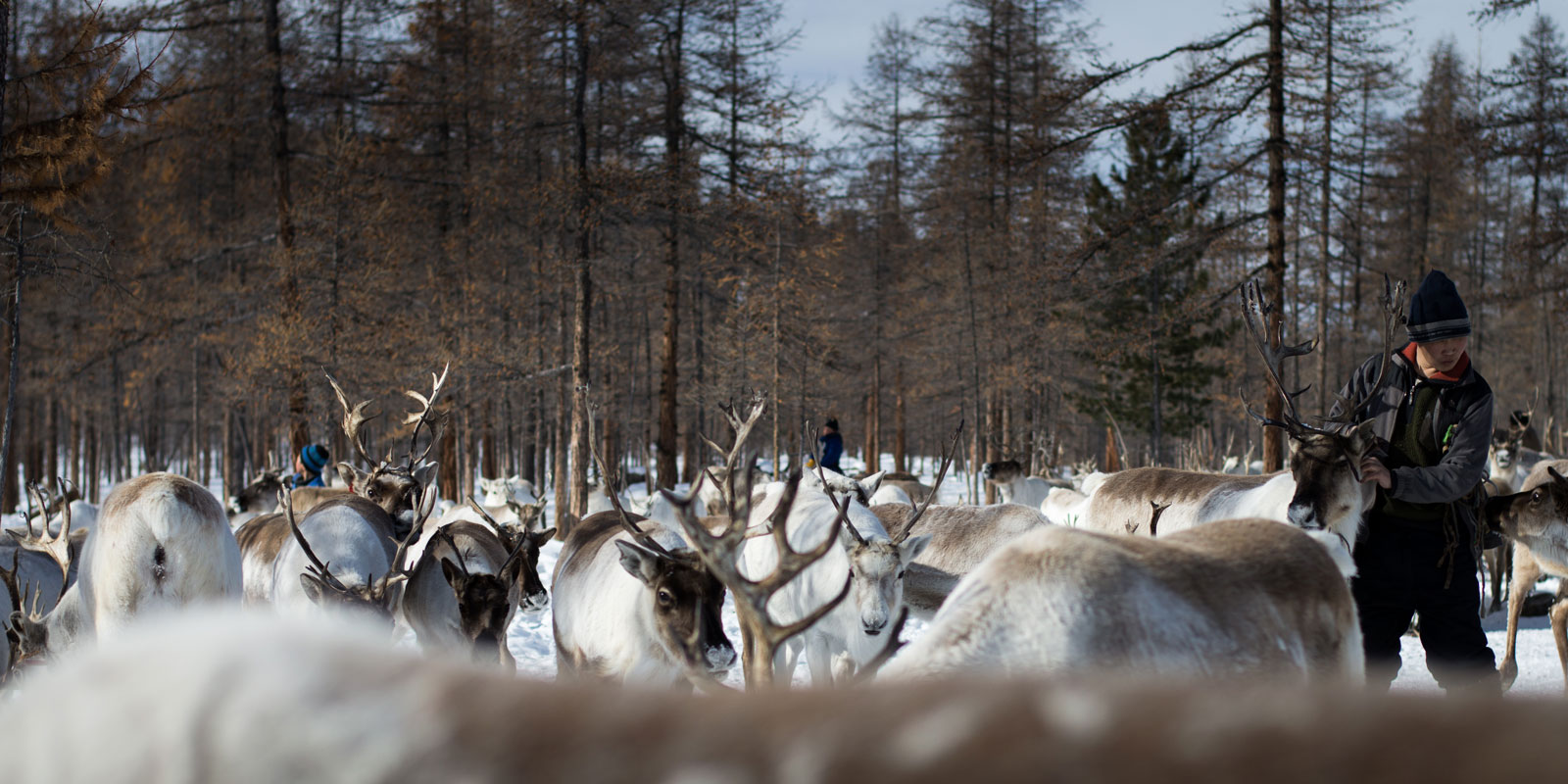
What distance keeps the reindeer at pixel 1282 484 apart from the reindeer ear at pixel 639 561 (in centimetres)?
284

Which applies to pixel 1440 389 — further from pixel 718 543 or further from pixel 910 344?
pixel 910 344

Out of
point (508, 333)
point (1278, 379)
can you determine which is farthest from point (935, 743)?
point (508, 333)

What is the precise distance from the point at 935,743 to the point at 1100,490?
9417mm

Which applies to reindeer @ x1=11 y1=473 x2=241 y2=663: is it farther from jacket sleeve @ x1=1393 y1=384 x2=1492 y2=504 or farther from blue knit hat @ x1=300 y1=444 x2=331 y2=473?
blue knit hat @ x1=300 y1=444 x2=331 y2=473

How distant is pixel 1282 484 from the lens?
6.47 metres

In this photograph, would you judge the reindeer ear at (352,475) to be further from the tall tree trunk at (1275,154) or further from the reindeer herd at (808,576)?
the tall tree trunk at (1275,154)

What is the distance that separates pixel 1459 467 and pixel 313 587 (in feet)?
20.0

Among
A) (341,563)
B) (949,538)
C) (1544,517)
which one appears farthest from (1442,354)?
(341,563)

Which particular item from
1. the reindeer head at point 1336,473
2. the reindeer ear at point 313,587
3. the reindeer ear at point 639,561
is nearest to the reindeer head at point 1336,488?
the reindeer head at point 1336,473

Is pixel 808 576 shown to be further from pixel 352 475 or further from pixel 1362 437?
pixel 352 475

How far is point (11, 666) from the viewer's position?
20.3 feet

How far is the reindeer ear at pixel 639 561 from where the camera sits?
4727 millimetres

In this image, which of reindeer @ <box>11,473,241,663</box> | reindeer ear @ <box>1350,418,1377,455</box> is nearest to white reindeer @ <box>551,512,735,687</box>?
reindeer @ <box>11,473,241,663</box>

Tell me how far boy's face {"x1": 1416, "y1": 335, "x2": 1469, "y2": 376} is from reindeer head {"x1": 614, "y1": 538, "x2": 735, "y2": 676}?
12.0ft
